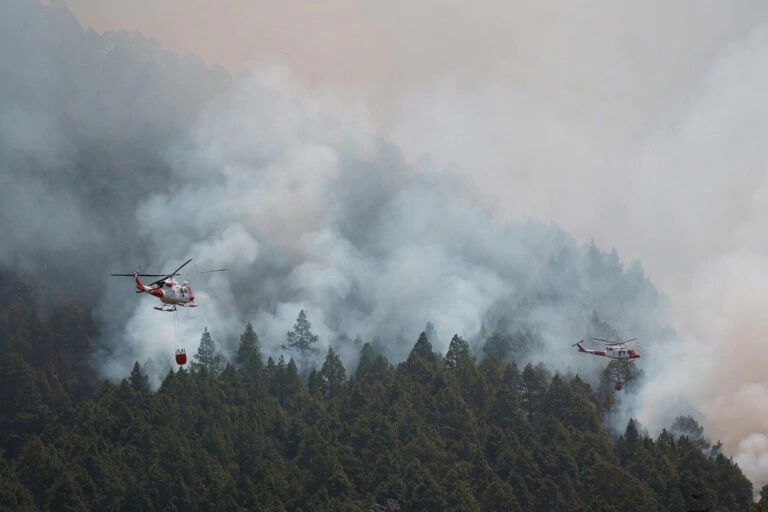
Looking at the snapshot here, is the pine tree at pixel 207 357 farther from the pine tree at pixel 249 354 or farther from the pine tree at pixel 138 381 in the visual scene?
the pine tree at pixel 138 381

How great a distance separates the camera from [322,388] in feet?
531

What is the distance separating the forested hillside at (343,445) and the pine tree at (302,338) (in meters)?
18.0

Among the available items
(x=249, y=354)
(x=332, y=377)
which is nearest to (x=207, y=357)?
(x=249, y=354)

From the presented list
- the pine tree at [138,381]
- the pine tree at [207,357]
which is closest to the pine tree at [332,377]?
the pine tree at [207,357]

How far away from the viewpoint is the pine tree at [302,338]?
602 feet

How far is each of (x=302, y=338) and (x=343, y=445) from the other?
4438cm

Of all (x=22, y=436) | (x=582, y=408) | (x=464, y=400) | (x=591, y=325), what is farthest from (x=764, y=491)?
(x=22, y=436)

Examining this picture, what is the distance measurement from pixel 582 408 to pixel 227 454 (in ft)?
136

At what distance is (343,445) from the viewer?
141 metres

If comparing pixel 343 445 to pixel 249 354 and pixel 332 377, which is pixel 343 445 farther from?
pixel 249 354

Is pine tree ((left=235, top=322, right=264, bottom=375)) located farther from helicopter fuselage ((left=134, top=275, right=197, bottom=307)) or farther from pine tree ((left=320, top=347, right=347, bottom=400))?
helicopter fuselage ((left=134, top=275, right=197, bottom=307))

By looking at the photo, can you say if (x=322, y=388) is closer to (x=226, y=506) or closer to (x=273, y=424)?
(x=273, y=424)

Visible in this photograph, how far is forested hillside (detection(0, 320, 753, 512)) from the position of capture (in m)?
130

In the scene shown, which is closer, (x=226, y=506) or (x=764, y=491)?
(x=226, y=506)
